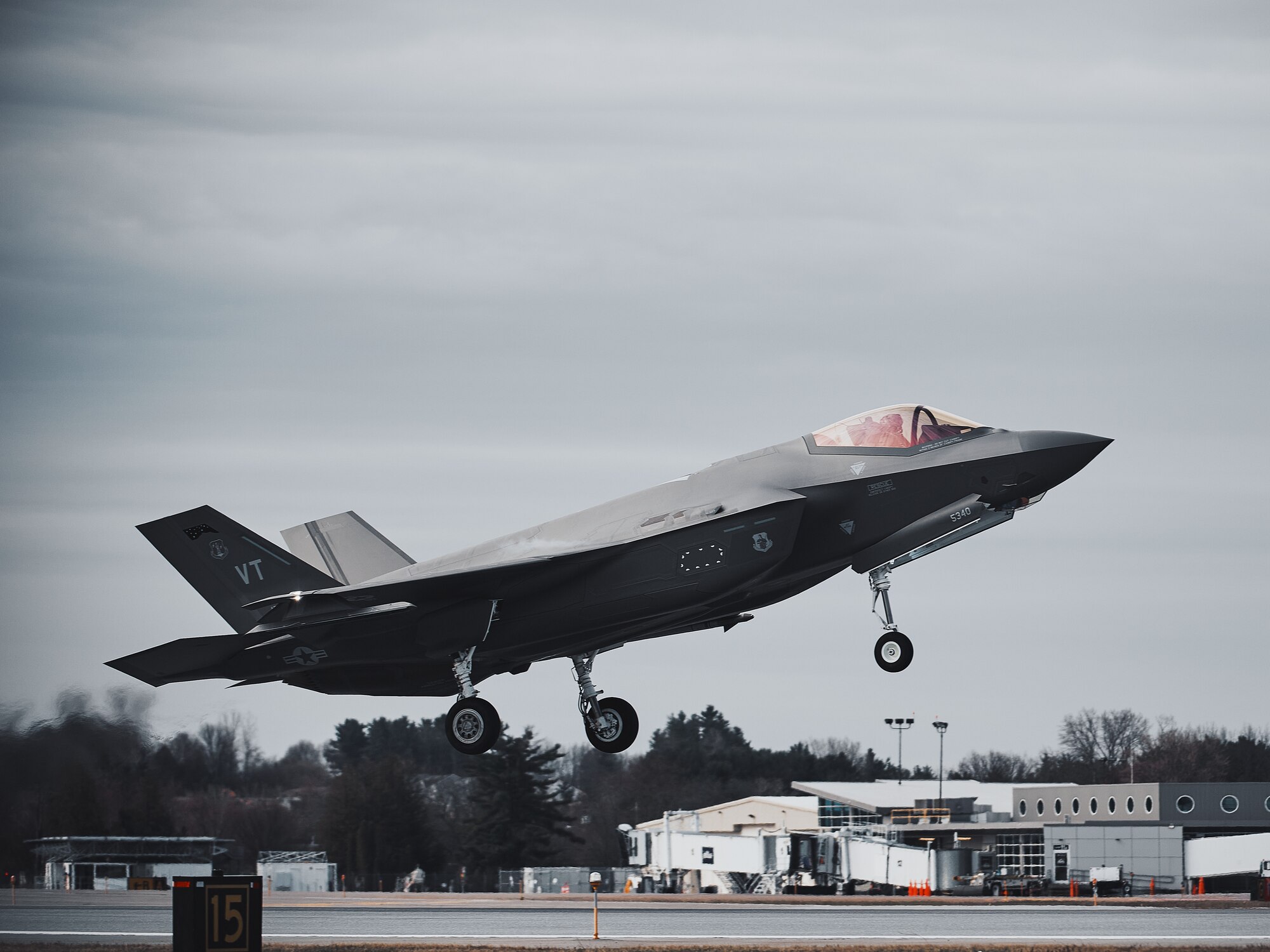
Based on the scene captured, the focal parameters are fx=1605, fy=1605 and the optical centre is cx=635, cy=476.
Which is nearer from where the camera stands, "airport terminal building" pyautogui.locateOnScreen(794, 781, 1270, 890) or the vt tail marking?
the vt tail marking

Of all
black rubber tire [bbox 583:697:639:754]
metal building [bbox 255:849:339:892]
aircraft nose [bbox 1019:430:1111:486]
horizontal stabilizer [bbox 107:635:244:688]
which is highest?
aircraft nose [bbox 1019:430:1111:486]

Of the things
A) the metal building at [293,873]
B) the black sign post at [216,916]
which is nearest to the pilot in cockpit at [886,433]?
the black sign post at [216,916]

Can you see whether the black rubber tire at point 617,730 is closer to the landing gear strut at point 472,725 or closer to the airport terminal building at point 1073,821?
the landing gear strut at point 472,725

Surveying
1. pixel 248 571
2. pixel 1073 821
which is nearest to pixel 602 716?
pixel 248 571

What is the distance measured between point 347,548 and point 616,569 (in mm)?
9365

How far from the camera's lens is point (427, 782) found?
10144cm

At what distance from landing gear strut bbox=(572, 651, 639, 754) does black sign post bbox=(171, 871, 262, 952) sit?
29.9 ft

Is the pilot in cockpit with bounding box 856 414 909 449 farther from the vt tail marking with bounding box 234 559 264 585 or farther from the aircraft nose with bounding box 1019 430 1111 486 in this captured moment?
the vt tail marking with bounding box 234 559 264 585

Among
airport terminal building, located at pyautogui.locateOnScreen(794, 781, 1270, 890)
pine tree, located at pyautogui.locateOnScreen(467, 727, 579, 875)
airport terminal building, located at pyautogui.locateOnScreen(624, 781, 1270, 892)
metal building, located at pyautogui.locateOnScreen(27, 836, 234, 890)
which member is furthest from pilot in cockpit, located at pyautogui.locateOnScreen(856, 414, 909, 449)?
pine tree, located at pyautogui.locateOnScreen(467, 727, 579, 875)

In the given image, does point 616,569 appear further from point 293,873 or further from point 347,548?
point 293,873

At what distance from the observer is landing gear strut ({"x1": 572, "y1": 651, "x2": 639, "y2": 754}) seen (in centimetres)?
2991

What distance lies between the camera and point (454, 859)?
90.1 m

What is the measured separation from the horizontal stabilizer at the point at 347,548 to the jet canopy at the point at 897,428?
447 inches

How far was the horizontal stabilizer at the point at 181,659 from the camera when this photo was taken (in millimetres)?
29812
